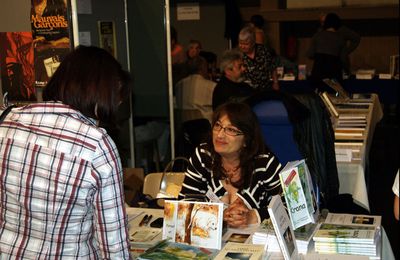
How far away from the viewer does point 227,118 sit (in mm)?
2844

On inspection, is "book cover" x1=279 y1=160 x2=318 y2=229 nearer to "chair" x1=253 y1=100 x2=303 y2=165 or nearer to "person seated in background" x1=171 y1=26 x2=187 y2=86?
"chair" x1=253 y1=100 x2=303 y2=165

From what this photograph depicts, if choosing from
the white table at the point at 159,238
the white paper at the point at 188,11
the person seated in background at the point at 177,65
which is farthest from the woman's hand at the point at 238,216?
the white paper at the point at 188,11

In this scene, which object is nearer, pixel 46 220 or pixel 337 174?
pixel 46 220

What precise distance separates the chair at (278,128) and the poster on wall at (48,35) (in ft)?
4.58

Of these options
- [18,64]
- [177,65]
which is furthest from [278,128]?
[177,65]

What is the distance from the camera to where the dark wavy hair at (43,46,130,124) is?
A: 1.77m

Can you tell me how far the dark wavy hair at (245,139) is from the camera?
2.85 metres

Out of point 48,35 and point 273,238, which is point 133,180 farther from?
point 273,238

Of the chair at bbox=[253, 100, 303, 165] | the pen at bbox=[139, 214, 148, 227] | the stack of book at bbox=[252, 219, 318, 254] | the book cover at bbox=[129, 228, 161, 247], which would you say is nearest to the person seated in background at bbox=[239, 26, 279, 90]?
the chair at bbox=[253, 100, 303, 165]

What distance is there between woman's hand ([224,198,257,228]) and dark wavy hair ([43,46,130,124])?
0.95 metres

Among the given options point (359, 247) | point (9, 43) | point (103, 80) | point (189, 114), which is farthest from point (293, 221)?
point (189, 114)

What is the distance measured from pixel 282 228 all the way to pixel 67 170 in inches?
30.2

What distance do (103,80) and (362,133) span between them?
288cm

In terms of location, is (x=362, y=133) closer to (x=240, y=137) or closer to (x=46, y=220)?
(x=240, y=137)
